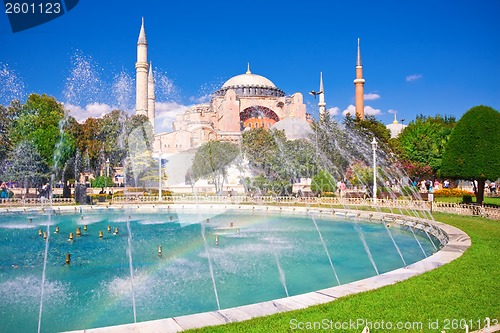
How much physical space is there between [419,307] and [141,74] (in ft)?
144

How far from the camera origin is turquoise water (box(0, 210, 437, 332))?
6.27m

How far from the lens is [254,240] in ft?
40.7

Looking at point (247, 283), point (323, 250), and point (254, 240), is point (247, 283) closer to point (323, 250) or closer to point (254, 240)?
point (323, 250)

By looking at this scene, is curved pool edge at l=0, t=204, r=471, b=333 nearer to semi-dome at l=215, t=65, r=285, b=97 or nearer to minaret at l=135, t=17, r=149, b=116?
minaret at l=135, t=17, r=149, b=116

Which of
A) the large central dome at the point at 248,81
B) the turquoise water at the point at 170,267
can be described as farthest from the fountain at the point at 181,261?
the large central dome at the point at 248,81

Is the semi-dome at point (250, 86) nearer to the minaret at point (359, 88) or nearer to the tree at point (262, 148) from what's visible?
the minaret at point (359, 88)

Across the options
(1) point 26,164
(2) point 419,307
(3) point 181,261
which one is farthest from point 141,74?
(2) point 419,307

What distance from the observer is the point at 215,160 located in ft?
114

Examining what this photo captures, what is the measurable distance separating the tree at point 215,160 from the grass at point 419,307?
2892 centimetres

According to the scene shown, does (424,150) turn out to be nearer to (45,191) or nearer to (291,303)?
(45,191)

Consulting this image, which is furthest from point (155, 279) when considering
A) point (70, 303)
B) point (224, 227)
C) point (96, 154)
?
point (96, 154)

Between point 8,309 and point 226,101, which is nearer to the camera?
point 8,309

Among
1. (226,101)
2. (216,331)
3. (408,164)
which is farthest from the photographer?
(226,101)

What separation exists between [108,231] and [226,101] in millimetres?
45903
